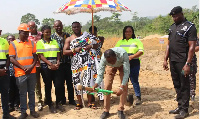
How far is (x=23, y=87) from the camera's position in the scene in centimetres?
432

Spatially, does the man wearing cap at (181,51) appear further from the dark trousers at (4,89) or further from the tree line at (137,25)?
the tree line at (137,25)

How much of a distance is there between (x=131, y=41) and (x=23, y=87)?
7.94 feet

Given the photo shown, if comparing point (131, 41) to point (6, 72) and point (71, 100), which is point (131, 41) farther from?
point (6, 72)

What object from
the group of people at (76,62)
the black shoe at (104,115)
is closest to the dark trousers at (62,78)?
the group of people at (76,62)

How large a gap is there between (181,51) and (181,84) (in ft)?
1.99

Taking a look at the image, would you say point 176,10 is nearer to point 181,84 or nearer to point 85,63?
point 181,84

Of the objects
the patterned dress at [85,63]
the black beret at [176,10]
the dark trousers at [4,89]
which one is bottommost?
the dark trousers at [4,89]

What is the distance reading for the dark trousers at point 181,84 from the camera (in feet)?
13.1

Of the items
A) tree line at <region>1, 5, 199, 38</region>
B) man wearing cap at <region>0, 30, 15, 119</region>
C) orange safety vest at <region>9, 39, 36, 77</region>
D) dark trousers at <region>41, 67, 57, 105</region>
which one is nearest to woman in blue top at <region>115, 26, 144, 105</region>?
dark trousers at <region>41, 67, 57, 105</region>

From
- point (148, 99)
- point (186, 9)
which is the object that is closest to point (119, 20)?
point (186, 9)

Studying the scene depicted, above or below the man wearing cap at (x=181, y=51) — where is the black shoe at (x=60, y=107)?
below

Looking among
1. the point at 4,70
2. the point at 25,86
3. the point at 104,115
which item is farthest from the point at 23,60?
the point at 104,115

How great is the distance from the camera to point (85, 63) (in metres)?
4.80

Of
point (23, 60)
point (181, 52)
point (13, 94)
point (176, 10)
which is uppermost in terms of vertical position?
point (176, 10)
